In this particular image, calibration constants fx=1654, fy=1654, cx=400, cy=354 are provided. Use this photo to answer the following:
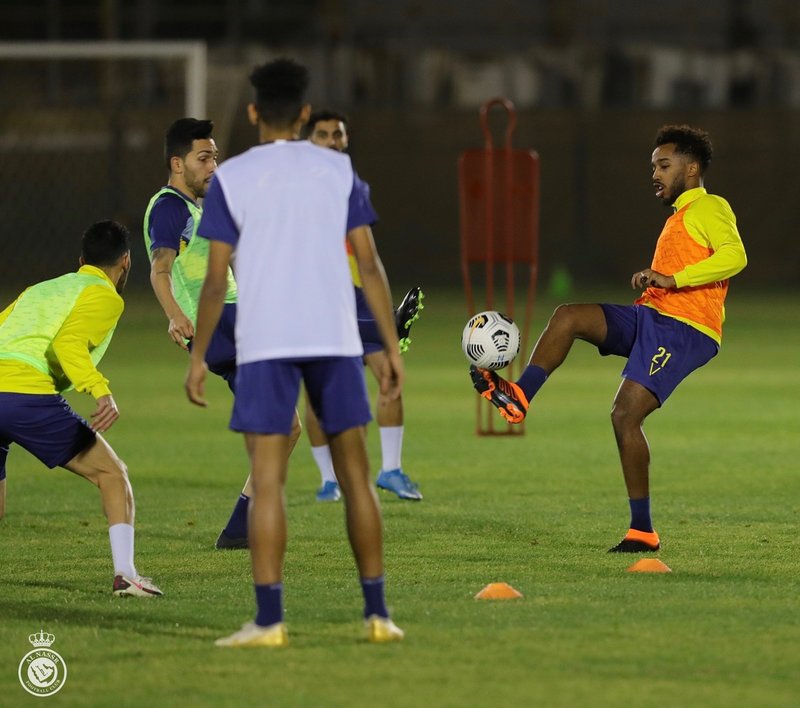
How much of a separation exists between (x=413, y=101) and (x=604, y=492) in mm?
27933

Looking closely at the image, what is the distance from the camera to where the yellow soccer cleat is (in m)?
6.07

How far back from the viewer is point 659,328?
8.39 metres

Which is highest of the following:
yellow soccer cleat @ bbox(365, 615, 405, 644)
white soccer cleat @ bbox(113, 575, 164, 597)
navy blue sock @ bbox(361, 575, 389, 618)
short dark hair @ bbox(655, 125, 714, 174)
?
short dark hair @ bbox(655, 125, 714, 174)

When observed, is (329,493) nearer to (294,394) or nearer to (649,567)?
(649,567)

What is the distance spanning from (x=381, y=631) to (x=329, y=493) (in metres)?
4.60

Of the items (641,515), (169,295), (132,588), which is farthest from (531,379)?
(132,588)

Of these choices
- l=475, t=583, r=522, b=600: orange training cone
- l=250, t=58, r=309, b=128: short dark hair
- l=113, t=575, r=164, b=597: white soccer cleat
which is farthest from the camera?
l=113, t=575, r=164, b=597: white soccer cleat

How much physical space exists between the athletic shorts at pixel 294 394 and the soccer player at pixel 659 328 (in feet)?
7.90

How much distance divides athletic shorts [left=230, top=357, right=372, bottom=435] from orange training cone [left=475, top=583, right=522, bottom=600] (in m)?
1.34

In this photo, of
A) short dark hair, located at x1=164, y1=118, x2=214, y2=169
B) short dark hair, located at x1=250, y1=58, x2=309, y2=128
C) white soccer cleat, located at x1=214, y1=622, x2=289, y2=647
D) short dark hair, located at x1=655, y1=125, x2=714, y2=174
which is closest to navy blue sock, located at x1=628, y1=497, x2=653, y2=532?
short dark hair, located at x1=655, y1=125, x2=714, y2=174

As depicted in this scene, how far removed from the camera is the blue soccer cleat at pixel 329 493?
10.6 m

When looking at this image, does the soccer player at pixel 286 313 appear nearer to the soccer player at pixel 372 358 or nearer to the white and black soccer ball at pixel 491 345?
the white and black soccer ball at pixel 491 345

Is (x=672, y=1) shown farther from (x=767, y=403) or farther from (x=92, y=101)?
(x=767, y=403)

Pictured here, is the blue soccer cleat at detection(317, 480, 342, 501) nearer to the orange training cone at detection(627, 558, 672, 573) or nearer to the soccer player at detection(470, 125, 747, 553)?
the soccer player at detection(470, 125, 747, 553)
